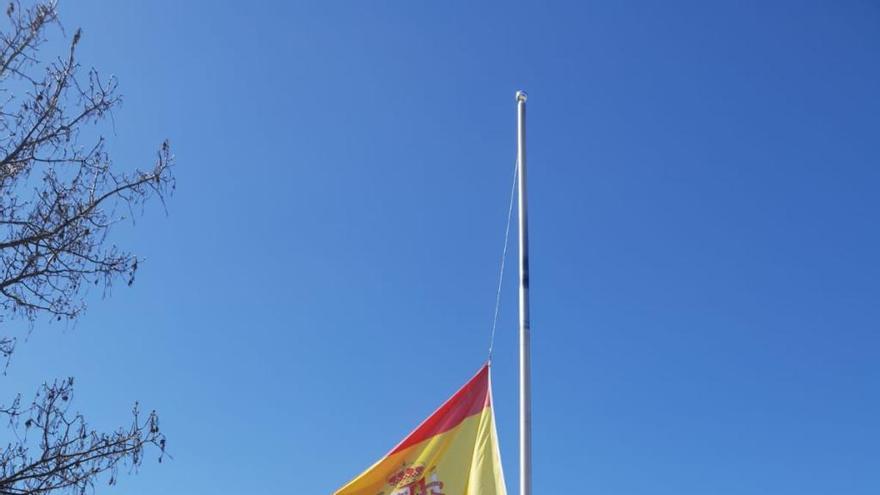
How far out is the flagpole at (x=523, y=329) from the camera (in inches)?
569

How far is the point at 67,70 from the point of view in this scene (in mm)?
11328

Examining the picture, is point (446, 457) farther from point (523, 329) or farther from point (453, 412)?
point (523, 329)

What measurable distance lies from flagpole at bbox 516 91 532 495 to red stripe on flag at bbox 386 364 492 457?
0.93 metres

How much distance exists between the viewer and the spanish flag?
607 inches

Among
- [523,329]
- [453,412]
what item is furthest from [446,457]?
[523,329]

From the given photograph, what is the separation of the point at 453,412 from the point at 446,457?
27.3 inches

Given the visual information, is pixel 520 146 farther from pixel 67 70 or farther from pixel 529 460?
pixel 67 70

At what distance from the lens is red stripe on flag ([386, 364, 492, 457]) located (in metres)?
15.8

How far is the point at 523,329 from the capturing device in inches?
622

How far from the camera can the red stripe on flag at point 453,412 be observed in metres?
15.8

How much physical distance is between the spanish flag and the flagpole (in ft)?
2.39

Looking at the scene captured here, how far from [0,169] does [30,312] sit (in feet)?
5.12

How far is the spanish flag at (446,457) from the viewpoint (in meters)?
15.4

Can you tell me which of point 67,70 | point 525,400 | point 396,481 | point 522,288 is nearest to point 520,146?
point 522,288
